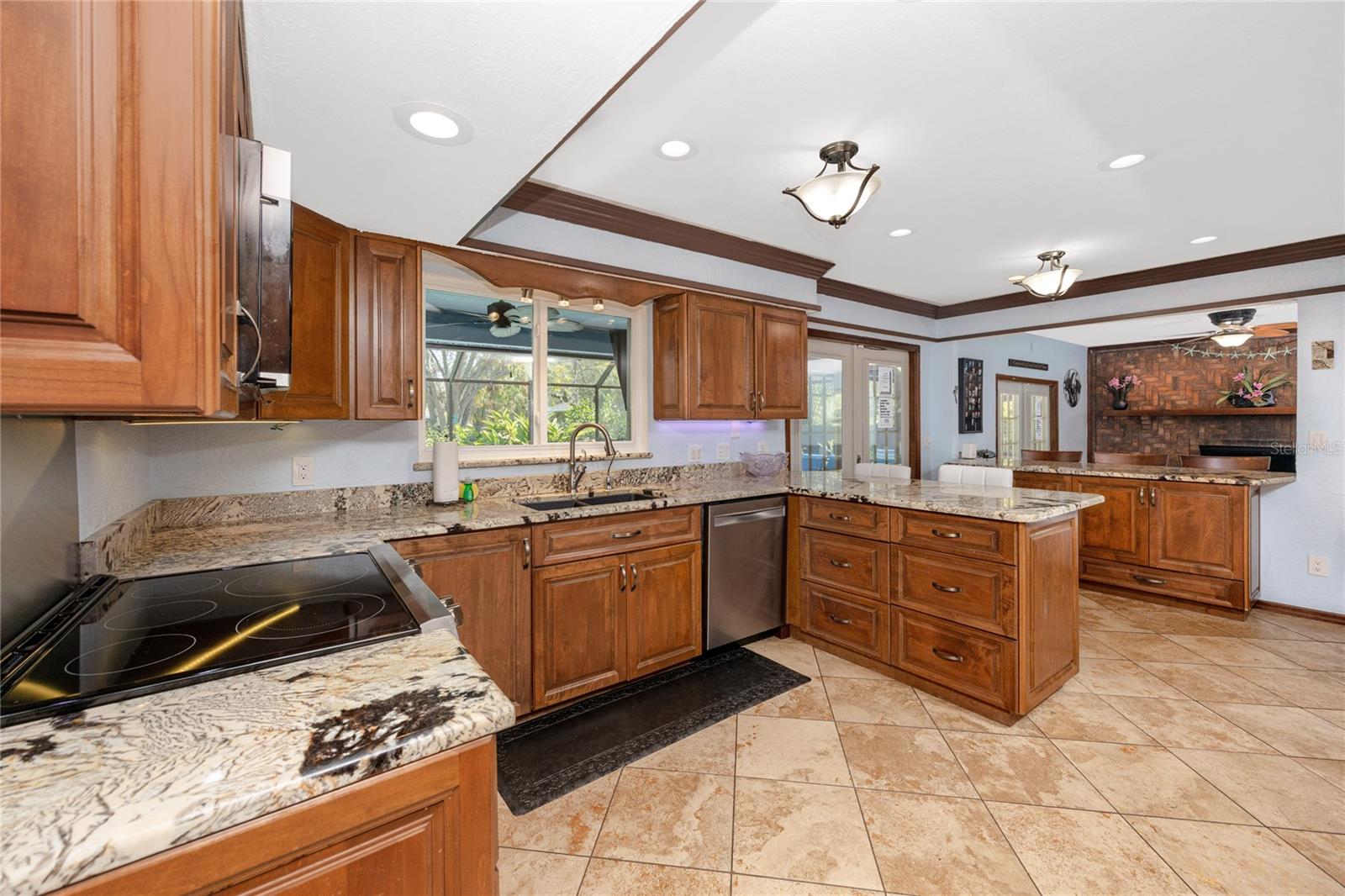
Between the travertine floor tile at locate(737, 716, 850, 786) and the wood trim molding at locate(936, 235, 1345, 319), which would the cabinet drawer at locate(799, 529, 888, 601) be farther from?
the wood trim molding at locate(936, 235, 1345, 319)

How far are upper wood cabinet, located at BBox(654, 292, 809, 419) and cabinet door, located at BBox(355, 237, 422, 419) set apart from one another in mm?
1462

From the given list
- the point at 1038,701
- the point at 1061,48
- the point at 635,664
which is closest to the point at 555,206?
the point at 1061,48

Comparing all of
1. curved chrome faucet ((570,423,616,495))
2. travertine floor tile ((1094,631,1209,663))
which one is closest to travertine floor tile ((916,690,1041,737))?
travertine floor tile ((1094,631,1209,663))

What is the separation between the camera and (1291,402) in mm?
6805

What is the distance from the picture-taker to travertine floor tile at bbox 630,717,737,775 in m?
2.10

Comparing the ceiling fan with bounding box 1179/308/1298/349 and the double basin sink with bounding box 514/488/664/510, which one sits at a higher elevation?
the ceiling fan with bounding box 1179/308/1298/349

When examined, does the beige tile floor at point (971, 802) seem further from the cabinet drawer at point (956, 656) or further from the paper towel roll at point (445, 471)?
the paper towel roll at point (445, 471)

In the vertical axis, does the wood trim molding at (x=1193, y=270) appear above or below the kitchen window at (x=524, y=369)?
above

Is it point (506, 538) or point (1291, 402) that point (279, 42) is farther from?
point (1291, 402)

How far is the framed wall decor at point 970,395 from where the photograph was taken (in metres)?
5.85

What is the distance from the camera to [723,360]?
133 inches

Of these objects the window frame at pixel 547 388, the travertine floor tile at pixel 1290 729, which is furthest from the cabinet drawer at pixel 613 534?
the travertine floor tile at pixel 1290 729

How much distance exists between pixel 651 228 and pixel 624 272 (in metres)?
0.33

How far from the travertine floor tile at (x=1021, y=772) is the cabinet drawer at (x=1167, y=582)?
109 inches
